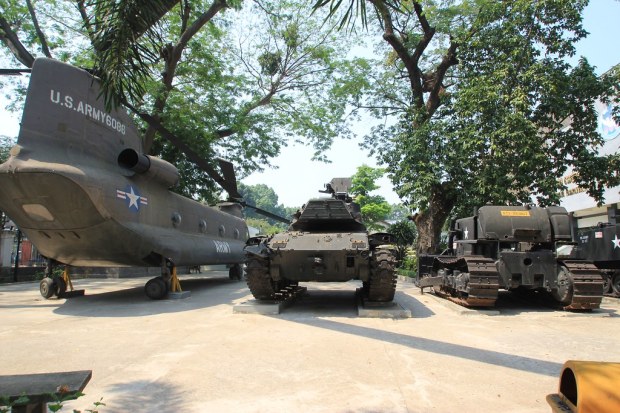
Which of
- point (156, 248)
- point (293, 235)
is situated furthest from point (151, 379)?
point (156, 248)

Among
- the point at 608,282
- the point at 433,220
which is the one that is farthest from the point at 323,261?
the point at 433,220

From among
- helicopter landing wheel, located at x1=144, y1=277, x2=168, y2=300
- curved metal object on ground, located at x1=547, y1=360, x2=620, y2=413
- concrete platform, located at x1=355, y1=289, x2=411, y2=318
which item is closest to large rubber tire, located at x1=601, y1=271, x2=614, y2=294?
concrete platform, located at x1=355, y1=289, x2=411, y2=318

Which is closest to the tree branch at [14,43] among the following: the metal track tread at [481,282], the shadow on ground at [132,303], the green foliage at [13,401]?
the shadow on ground at [132,303]

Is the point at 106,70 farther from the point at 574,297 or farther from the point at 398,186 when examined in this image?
the point at 398,186

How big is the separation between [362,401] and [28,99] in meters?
8.44

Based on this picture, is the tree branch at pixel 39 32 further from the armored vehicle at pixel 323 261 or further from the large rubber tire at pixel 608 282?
the large rubber tire at pixel 608 282

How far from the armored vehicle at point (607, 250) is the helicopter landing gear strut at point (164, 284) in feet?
33.1

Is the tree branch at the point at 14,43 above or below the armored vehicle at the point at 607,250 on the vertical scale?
above

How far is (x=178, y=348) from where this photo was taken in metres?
5.76

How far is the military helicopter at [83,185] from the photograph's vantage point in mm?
8555

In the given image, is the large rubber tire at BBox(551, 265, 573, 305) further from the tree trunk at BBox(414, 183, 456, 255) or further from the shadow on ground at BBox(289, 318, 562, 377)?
the tree trunk at BBox(414, 183, 456, 255)

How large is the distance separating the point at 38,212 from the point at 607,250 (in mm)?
13265

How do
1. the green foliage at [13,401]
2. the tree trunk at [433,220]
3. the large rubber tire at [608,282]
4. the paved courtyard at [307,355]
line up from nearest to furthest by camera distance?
the green foliage at [13,401]
the paved courtyard at [307,355]
the large rubber tire at [608,282]
the tree trunk at [433,220]

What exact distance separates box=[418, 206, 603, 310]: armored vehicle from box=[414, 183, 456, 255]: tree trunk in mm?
7203
